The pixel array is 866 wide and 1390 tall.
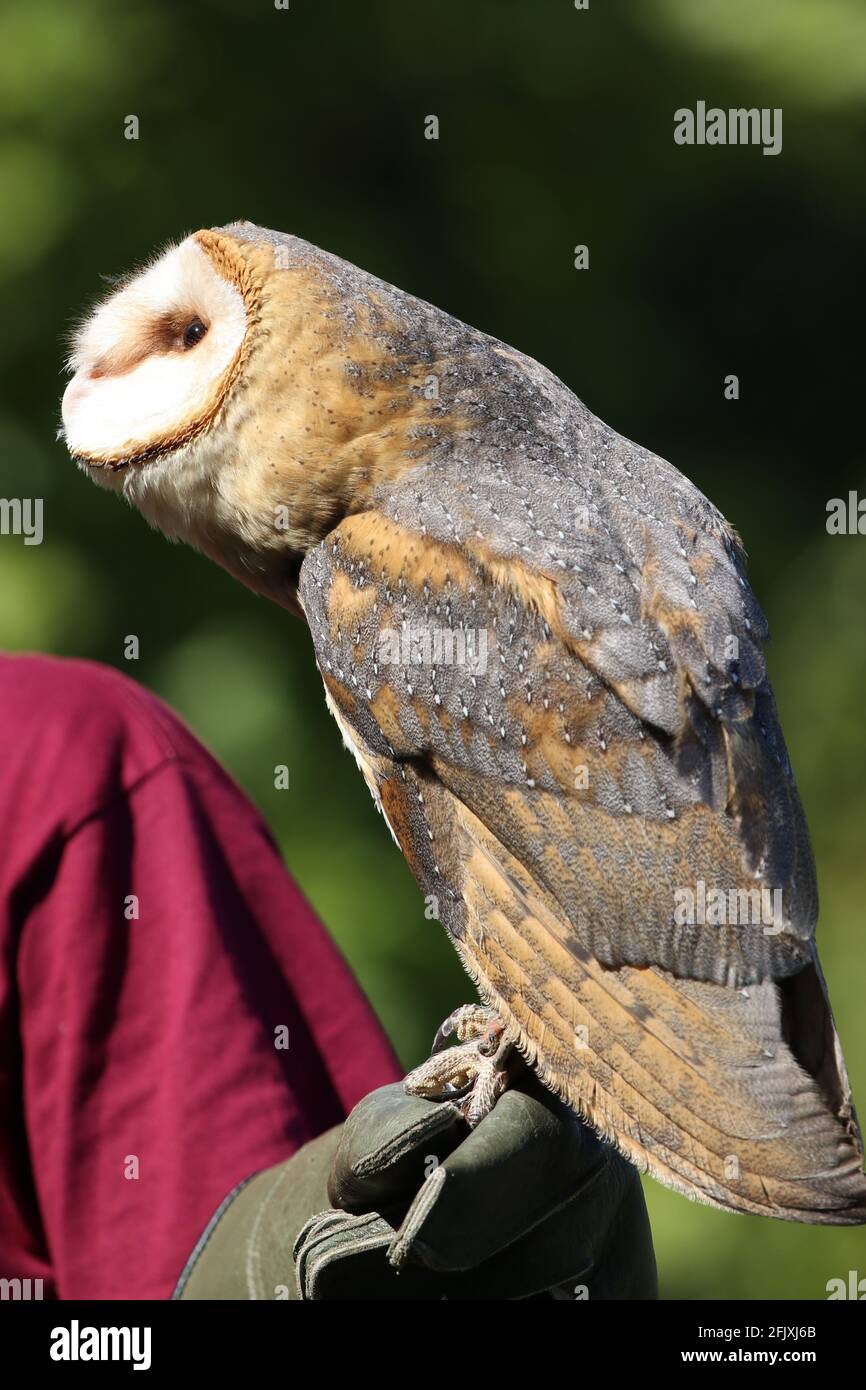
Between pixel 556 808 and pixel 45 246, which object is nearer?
pixel 556 808

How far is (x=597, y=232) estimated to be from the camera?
13.2 ft

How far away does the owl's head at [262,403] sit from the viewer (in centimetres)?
164

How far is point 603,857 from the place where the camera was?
61.2 inches

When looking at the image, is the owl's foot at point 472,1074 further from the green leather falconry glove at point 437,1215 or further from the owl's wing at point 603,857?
the owl's wing at point 603,857

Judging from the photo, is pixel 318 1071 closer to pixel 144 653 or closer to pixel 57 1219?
pixel 57 1219

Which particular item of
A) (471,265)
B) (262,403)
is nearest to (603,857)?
(262,403)

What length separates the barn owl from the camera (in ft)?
4.84

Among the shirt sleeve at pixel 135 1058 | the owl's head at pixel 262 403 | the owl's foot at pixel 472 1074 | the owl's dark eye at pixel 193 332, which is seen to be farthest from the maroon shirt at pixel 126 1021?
the owl's dark eye at pixel 193 332

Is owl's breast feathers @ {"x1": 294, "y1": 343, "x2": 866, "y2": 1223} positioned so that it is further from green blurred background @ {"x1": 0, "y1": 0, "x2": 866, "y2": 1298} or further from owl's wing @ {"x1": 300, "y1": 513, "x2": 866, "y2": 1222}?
green blurred background @ {"x1": 0, "y1": 0, "x2": 866, "y2": 1298}

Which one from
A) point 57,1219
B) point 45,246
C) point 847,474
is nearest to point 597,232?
point 847,474

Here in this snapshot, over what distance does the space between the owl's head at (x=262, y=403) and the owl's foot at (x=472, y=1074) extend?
2.07ft

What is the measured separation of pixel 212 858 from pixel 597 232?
2628mm

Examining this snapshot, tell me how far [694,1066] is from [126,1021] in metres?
0.88

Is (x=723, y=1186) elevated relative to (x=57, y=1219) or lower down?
elevated
